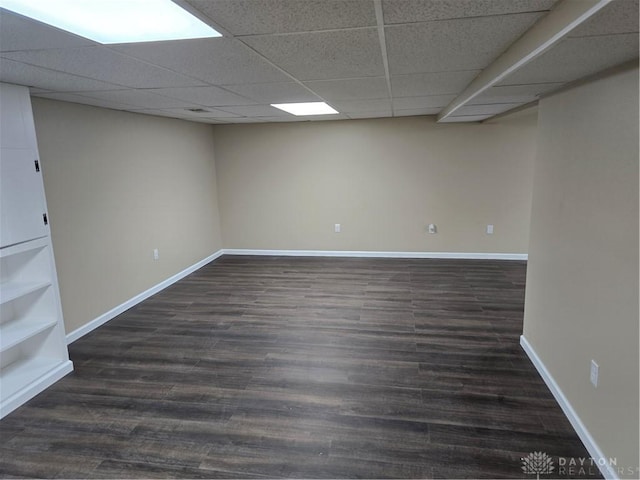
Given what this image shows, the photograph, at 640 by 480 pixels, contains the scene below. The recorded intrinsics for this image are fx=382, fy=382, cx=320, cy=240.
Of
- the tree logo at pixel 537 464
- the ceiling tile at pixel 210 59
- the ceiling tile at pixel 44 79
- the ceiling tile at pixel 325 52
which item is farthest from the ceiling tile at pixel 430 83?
the tree logo at pixel 537 464

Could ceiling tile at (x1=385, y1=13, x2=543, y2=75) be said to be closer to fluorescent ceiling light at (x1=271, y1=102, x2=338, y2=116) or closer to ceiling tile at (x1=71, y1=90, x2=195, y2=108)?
fluorescent ceiling light at (x1=271, y1=102, x2=338, y2=116)

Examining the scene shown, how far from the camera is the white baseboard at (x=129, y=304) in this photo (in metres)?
3.58

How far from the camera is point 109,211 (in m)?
3.94

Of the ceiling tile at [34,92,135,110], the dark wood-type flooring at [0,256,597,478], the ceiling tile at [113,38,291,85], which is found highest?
the ceiling tile at [34,92,135,110]

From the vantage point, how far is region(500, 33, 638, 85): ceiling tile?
1.44 meters

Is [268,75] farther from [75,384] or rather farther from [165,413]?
[75,384]

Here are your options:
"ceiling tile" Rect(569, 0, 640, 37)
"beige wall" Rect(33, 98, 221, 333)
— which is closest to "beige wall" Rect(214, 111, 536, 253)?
"beige wall" Rect(33, 98, 221, 333)

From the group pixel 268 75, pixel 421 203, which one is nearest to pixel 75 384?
pixel 268 75

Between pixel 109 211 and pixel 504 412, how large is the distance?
391cm

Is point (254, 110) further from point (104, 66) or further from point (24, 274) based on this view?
point (24, 274)

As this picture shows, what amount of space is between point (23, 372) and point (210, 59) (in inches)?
103

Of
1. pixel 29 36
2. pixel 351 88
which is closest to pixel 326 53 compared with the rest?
pixel 351 88

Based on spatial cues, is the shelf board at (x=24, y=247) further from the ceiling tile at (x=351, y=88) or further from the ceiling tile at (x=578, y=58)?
the ceiling tile at (x=578, y=58)

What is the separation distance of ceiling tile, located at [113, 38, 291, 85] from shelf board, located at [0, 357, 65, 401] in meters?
2.37
